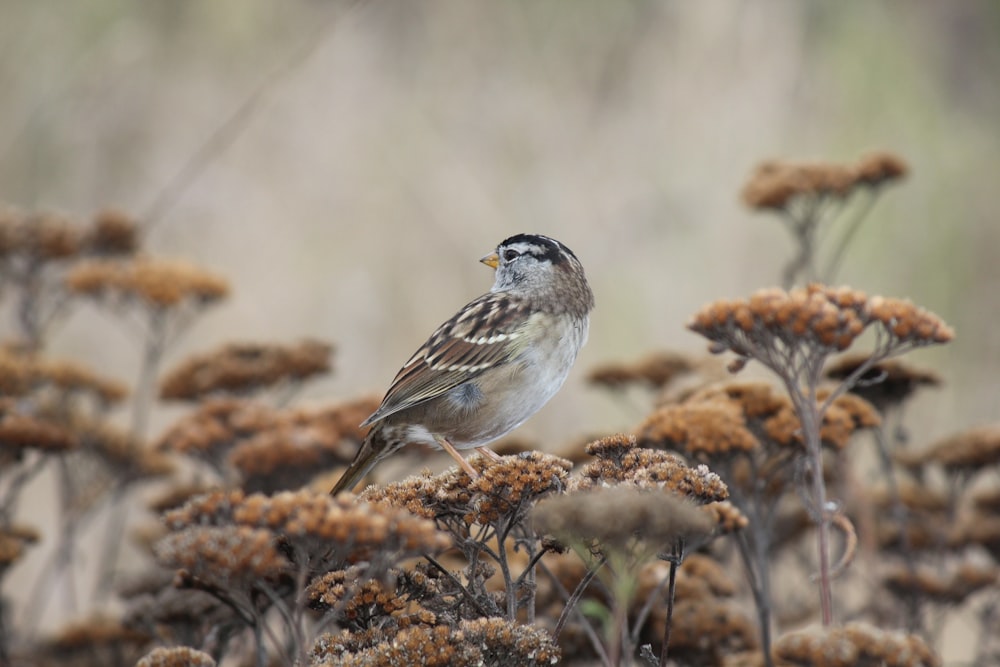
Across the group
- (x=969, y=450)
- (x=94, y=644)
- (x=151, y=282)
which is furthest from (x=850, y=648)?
(x=151, y=282)

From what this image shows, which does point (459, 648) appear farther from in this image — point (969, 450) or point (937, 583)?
point (969, 450)

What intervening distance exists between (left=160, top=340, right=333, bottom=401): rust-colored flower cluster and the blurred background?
4154 mm

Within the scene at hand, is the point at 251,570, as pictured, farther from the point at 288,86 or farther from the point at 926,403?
the point at 288,86

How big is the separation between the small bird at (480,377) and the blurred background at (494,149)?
536 centimetres

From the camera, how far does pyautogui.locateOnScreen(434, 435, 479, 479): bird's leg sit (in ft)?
12.0

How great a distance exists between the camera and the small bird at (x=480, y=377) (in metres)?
4.96

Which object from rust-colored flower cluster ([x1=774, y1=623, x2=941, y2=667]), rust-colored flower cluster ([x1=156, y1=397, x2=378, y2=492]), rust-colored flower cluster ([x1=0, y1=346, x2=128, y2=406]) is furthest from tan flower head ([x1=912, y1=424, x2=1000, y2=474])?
rust-colored flower cluster ([x1=0, y1=346, x2=128, y2=406])

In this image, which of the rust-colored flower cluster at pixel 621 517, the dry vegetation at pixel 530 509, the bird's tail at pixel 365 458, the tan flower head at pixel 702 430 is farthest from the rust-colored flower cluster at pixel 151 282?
the rust-colored flower cluster at pixel 621 517

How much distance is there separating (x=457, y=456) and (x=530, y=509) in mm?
1254

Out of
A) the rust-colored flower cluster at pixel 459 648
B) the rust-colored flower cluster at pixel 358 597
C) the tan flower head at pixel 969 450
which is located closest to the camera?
the rust-colored flower cluster at pixel 459 648

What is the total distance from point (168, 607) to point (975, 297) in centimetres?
934

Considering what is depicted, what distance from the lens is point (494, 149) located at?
41.7 ft

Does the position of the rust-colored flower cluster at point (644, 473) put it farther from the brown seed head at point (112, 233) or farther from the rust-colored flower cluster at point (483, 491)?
the brown seed head at point (112, 233)

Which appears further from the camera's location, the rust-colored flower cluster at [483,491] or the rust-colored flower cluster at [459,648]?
the rust-colored flower cluster at [483,491]
